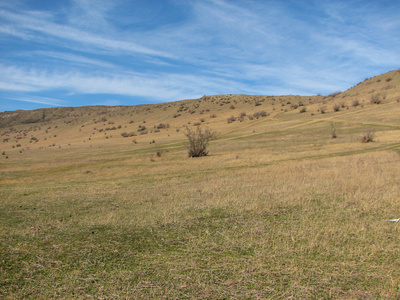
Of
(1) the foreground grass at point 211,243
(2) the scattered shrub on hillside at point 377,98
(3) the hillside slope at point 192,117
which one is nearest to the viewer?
(1) the foreground grass at point 211,243

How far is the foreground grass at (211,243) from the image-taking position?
13.2ft

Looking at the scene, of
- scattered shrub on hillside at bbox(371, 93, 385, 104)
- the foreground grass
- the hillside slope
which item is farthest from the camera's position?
the hillside slope

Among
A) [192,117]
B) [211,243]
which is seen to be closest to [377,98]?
[192,117]

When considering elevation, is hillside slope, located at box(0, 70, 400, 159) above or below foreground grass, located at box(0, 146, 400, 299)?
above

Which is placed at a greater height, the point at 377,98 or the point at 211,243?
the point at 377,98

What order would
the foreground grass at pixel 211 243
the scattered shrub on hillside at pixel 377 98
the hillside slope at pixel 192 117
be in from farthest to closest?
the hillside slope at pixel 192 117, the scattered shrub on hillside at pixel 377 98, the foreground grass at pixel 211 243

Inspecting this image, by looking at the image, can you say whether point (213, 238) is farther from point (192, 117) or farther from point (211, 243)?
point (192, 117)

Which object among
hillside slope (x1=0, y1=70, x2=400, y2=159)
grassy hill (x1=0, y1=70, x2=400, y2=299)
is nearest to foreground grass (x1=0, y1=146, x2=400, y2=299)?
grassy hill (x1=0, y1=70, x2=400, y2=299)

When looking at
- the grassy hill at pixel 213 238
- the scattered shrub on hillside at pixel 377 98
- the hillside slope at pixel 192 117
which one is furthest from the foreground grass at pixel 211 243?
the scattered shrub on hillside at pixel 377 98

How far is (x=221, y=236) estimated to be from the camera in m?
5.75

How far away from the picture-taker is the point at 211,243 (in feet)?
17.7

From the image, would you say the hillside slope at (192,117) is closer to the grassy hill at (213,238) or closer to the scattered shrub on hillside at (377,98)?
the scattered shrub on hillside at (377,98)

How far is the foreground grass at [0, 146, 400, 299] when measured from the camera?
401 centimetres

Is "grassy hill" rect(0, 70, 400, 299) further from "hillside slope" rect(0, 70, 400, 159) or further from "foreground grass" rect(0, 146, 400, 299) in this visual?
"hillside slope" rect(0, 70, 400, 159)
